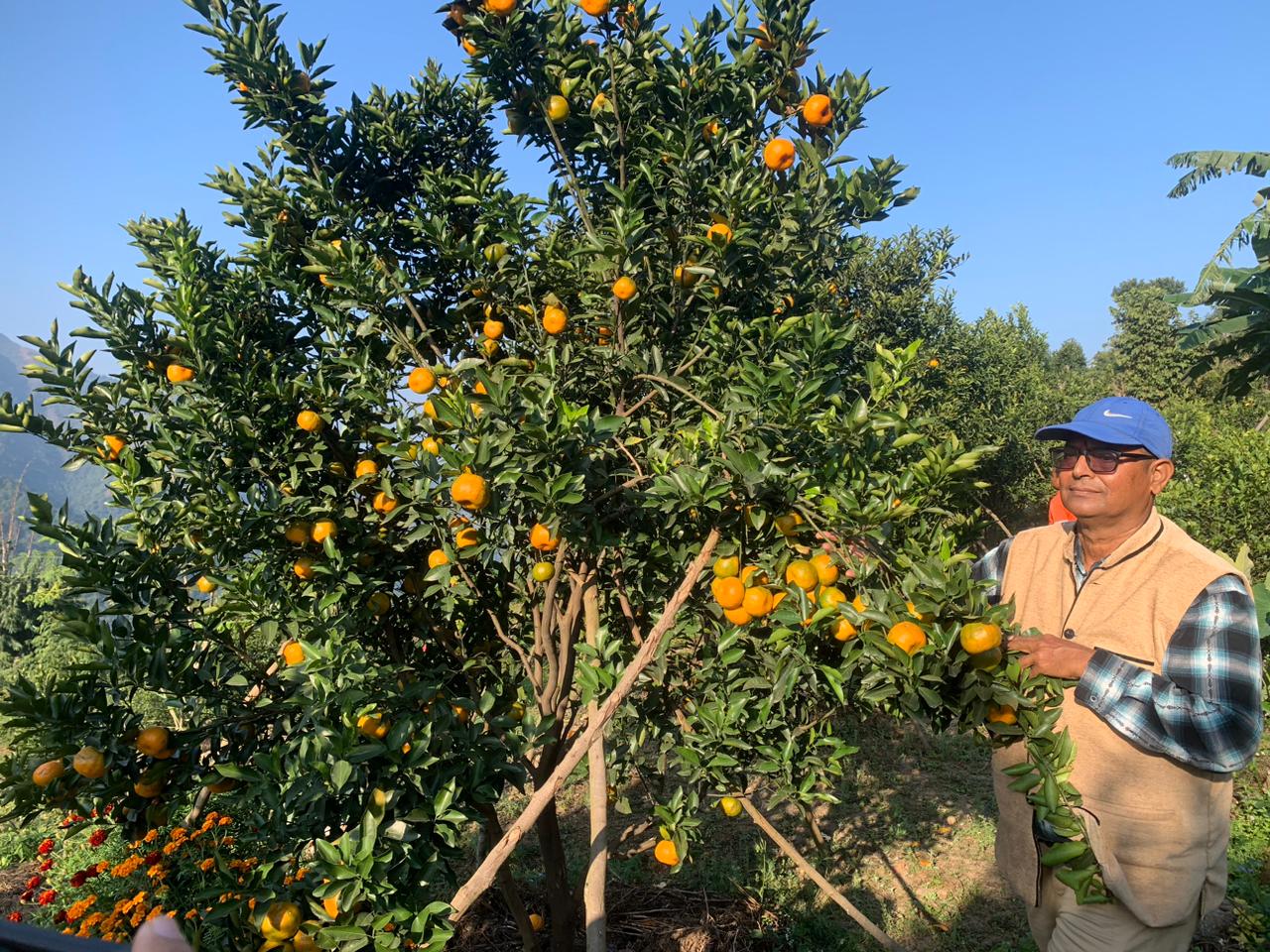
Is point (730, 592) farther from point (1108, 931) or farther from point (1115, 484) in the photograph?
point (1108, 931)

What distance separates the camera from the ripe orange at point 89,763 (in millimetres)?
1732

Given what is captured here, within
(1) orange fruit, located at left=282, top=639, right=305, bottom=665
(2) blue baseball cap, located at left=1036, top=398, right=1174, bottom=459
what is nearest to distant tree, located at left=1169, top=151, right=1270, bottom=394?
(2) blue baseball cap, located at left=1036, top=398, right=1174, bottom=459

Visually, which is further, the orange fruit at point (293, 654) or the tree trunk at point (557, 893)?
the tree trunk at point (557, 893)

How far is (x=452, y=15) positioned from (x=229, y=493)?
176 cm

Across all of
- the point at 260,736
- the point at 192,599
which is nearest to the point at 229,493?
the point at 192,599

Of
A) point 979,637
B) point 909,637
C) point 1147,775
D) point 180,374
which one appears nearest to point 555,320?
point 180,374

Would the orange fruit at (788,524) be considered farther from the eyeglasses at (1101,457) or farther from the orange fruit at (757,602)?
the eyeglasses at (1101,457)

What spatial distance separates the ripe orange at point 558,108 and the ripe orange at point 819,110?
0.81m

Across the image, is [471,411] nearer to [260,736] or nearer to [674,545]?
[674,545]

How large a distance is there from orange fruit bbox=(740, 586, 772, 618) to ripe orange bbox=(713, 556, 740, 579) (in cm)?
7

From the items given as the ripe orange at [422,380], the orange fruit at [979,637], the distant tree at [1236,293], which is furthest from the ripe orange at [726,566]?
the distant tree at [1236,293]

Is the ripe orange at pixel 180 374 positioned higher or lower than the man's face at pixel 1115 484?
higher

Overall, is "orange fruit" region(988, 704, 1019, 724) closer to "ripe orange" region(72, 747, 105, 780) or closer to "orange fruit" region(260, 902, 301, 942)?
"orange fruit" region(260, 902, 301, 942)

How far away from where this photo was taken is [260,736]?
7.25 feet
